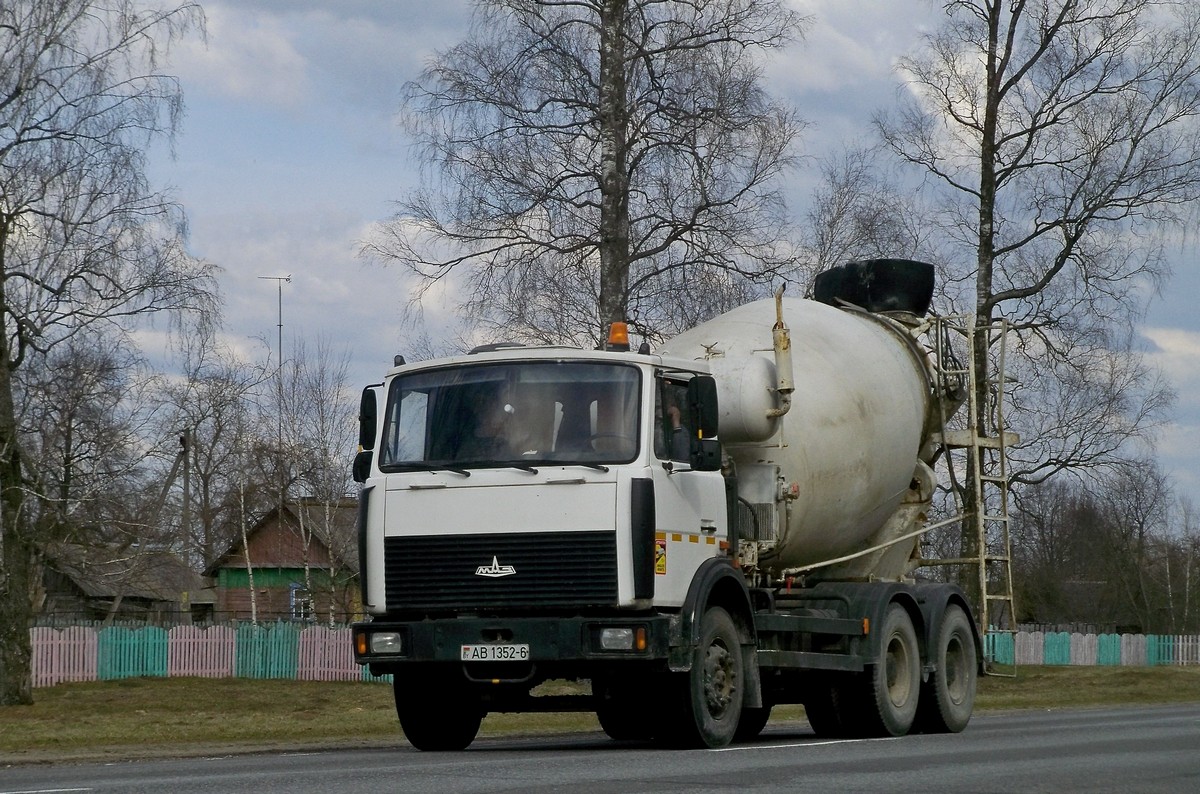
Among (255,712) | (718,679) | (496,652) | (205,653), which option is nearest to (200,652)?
(205,653)

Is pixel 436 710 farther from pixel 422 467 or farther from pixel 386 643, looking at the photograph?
pixel 422 467

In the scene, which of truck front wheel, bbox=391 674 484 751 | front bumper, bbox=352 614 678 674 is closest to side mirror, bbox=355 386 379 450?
front bumper, bbox=352 614 678 674

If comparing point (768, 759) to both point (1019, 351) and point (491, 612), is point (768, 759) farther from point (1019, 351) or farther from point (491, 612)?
point (1019, 351)

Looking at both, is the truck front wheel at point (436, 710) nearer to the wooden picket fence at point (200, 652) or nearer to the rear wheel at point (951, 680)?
the rear wheel at point (951, 680)

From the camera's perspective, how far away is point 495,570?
11.9m

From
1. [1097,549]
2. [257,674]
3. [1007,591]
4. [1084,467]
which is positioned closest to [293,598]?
[257,674]

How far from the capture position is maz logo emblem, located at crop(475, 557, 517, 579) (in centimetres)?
1189

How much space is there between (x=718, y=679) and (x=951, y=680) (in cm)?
487

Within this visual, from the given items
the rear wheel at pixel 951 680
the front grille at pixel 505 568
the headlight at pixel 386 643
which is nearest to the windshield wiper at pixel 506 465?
the front grille at pixel 505 568

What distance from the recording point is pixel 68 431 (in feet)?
116

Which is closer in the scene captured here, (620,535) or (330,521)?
(620,535)

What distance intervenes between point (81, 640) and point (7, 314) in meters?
13.7

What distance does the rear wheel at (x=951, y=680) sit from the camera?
16.2 metres

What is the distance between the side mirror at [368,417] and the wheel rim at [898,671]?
224 inches
